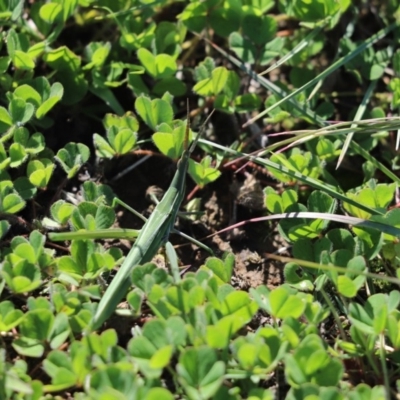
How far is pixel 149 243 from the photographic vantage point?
220 cm

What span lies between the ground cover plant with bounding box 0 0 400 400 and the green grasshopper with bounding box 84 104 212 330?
1cm

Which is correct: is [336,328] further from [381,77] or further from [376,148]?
[381,77]

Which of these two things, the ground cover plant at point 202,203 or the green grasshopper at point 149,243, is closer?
the ground cover plant at point 202,203

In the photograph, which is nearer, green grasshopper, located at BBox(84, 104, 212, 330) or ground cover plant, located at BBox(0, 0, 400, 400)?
ground cover plant, located at BBox(0, 0, 400, 400)

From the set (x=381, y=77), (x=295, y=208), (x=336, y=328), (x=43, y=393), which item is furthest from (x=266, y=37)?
(x=43, y=393)

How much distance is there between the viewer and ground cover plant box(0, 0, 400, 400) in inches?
74.0

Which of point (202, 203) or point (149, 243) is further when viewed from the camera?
point (202, 203)

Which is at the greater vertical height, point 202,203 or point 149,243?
point 149,243

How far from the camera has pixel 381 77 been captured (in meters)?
3.17

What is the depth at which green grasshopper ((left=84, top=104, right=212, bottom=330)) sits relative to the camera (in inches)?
78.0

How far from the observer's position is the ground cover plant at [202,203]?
6.16 feet

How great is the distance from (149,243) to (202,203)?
0.60 meters

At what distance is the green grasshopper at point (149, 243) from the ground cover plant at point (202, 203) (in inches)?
0.5

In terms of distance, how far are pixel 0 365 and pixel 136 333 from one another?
41cm
